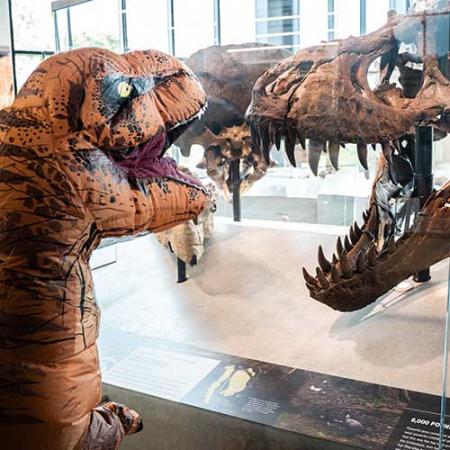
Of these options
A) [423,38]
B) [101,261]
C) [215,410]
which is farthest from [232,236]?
[423,38]


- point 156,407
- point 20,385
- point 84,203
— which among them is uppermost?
point 84,203

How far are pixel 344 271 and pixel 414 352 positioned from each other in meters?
0.29

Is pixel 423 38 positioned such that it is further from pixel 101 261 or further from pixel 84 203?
pixel 101 261

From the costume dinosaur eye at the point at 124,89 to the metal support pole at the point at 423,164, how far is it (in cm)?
89

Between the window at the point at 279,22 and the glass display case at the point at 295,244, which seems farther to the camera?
the window at the point at 279,22

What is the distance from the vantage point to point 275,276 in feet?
7.69

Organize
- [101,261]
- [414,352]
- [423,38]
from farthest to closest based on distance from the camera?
[101,261]
[414,352]
[423,38]

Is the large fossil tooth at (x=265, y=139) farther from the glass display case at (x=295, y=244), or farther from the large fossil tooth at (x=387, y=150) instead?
the large fossil tooth at (x=387, y=150)

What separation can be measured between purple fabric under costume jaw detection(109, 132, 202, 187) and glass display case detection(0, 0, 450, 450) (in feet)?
1.88

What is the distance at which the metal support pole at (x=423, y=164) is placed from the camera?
5.18ft

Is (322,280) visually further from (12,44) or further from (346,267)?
(12,44)

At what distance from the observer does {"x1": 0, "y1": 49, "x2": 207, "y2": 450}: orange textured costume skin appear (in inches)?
32.2

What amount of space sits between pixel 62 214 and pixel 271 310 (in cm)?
141

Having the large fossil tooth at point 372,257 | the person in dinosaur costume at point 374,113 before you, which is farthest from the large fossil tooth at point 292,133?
the large fossil tooth at point 372,257
